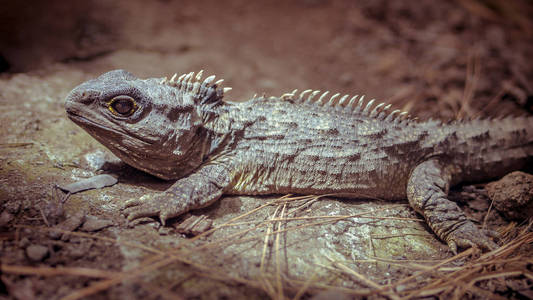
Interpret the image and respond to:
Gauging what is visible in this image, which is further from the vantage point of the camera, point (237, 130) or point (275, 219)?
point (237, 130)

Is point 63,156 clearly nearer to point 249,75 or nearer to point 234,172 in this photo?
point 234,172

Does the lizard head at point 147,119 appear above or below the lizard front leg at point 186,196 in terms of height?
above

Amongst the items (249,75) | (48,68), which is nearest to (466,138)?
(249,75)

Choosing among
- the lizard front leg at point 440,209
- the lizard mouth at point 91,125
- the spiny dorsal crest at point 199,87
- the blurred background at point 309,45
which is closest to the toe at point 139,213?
the lizard mouth at point 91,125

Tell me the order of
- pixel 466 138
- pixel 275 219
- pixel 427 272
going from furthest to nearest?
pixel 466 138 < pixel 275 219 < pixel 427 272

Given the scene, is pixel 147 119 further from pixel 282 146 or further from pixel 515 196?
pixel 515 196

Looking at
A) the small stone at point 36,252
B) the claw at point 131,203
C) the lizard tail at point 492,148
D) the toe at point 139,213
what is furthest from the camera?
the lizard tail at point 492,148

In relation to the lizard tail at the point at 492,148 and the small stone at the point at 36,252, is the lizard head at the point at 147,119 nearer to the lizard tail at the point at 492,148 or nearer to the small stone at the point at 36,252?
the small stone at the point at 36,252
